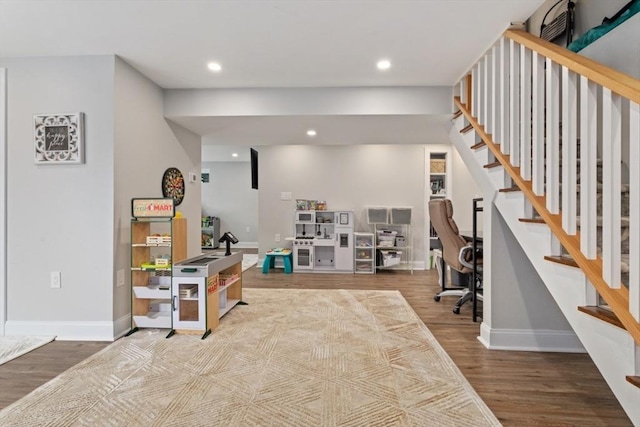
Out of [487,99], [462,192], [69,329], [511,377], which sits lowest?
[511,377]

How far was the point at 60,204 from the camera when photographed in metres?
2.60

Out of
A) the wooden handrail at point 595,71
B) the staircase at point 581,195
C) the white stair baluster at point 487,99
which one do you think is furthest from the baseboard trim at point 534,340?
the wooden handrail at point 595,71

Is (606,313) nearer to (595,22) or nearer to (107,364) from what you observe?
(595,22)

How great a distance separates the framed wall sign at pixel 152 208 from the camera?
2.61 metres

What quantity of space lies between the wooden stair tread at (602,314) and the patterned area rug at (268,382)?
746 mm

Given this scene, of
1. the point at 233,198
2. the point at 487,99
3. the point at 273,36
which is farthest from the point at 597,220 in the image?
the point at 233,198

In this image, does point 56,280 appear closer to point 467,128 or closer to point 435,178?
point 467,128

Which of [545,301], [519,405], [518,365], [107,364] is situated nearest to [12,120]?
[107,364]

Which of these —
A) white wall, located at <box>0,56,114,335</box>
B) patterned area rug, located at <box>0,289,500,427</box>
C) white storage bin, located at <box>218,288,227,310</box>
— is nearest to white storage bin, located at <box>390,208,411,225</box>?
patterned area rug, located at <box>0,289,500,427</box>

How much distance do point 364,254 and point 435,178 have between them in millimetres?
2013

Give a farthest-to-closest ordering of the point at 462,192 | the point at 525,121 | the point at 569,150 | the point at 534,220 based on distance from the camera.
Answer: the point at 462,192
the point at 525,121
the point at 534,220
the point at 569,150

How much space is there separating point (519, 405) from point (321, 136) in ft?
11.4

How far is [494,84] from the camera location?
228 cm

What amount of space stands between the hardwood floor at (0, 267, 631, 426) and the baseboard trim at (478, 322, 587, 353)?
0.21ft
